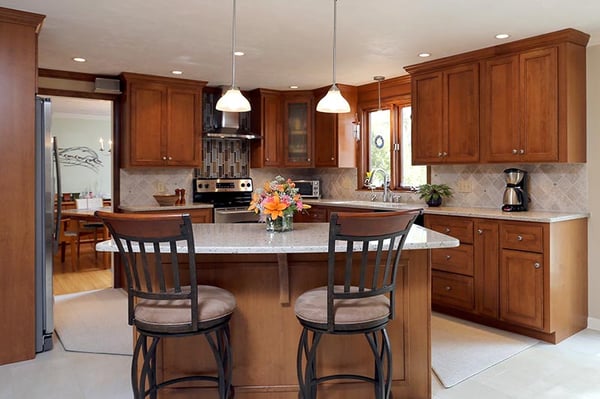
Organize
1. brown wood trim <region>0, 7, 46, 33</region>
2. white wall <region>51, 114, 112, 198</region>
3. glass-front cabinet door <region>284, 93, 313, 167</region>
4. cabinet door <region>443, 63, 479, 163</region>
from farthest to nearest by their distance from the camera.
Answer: white wall <region>51, 114, 112, 198</region>
glass-front cabinet door <region>284, 93, 313, 167</region>
cabinet door <region>443, 63, 479, 163</region>
brown wood trim <region>0, 7, 46, 33</region>

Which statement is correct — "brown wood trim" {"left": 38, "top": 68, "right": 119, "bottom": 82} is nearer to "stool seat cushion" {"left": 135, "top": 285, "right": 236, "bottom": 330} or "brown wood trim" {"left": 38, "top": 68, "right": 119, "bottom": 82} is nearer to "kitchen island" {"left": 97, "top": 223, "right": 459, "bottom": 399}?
"kitchen island" {"left": 97, "top": 223, "right": 459, "bottom": 399}

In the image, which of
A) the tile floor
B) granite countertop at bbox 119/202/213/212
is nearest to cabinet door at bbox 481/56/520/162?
the tile floor

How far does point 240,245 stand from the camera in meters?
2.14

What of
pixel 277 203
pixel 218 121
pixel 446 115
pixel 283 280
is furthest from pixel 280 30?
pixel 218 121

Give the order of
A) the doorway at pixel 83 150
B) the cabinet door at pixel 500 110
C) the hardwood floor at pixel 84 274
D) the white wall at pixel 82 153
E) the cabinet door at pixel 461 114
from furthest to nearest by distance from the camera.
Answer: the white wall at pixel 82 153, the doorway at pixel 83 150, the hardwood floor at pixel 84 274, the cabinet door at pixel 461 114, the cabinet door at pixel 500 110

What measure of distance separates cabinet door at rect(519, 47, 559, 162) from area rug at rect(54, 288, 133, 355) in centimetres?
355

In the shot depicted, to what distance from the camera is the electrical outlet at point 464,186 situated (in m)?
4.68

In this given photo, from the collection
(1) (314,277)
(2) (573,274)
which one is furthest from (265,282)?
(2) (573,274)

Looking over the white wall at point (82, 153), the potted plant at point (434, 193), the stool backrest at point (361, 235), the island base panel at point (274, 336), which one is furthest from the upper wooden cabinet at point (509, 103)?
the white wall at point (82, 153)

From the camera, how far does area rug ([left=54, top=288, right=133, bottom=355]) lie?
11.8 feet

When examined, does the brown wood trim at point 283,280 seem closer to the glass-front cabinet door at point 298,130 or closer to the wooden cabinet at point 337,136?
the wooden cabinet at point 337,136

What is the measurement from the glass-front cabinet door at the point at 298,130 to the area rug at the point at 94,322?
107 inches

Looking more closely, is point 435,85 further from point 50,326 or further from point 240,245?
point 50,326

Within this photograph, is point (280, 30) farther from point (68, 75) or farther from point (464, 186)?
point (68, 75)
